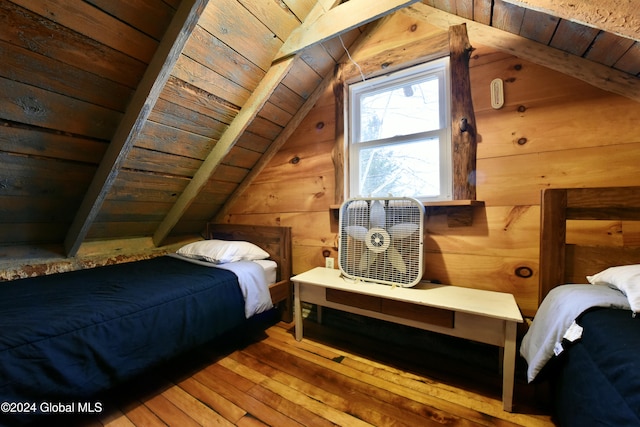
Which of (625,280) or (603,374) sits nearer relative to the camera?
(603,374)

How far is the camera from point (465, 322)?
130cm

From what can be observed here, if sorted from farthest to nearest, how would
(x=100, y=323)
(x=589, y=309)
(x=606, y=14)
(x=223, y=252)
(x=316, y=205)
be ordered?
1. (x=316, y=205)
2. (x=223, y=252)
3. (x=100, y=323)
4. (x=589, y=309)
5. (x=606, y=14)

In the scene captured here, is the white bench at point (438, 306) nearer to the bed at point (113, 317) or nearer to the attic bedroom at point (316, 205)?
the attic bedroom at point (316, 205)

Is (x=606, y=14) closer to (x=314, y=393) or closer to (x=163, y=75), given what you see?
(x=163, y=75)

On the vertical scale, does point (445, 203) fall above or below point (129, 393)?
above

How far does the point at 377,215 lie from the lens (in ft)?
5.21

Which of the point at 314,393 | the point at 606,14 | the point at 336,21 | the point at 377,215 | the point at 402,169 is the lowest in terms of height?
the point at 314,393

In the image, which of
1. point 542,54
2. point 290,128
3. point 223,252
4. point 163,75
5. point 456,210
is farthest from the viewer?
point 290,128

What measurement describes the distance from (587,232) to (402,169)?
1.06 meters

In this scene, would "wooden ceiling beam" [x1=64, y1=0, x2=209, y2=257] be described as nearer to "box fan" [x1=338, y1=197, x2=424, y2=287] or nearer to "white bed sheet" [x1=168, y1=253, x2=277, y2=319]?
"white bed sheet" [x1=168, y1=253, x2=277, y2=319]

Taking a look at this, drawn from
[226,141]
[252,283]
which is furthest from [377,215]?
[226,141]

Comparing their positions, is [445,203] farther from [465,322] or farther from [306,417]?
[306,417]

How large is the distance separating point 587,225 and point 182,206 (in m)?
2.78

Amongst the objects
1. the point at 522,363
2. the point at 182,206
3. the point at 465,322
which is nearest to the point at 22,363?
the point at 182,206
